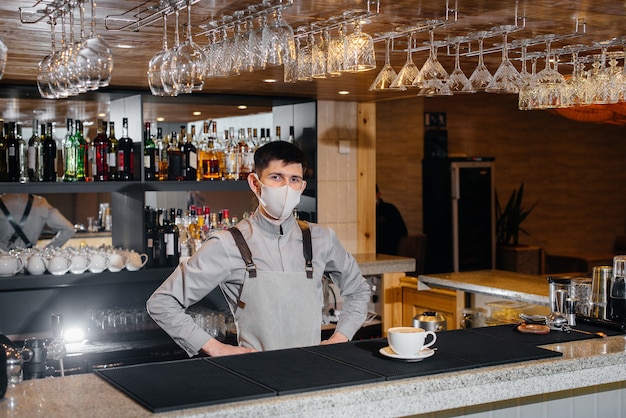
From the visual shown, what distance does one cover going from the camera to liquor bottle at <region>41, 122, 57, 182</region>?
5.12 m

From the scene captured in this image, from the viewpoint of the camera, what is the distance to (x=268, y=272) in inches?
137

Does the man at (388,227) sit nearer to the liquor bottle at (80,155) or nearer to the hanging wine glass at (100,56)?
the liquor bottle at (80,155)

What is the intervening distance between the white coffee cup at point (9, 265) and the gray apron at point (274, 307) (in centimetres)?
192

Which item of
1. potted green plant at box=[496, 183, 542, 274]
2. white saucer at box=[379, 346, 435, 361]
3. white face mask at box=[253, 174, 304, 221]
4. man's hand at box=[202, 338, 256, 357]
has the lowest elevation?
potted green plant at box=[496, 183, 542, 274]

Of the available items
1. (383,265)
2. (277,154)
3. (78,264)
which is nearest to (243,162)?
(383,265)

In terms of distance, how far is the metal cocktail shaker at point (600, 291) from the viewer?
3.59 meters

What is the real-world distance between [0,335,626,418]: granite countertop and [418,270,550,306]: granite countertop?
180 cm

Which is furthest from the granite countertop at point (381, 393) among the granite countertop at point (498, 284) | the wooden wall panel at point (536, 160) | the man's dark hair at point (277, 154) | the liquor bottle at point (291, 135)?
the wooden wall panel at point (536, 160)

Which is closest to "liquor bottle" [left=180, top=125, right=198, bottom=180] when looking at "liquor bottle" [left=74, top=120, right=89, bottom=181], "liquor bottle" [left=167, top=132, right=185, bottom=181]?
"liquor bottle" [left=167, top=132, right=185, bottom=181]

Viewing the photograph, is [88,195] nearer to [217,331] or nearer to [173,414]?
[217,331]

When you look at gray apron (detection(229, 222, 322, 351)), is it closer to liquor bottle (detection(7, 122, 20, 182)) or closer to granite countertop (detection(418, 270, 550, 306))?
granite countertop (detection(418, 270, 550, 306))

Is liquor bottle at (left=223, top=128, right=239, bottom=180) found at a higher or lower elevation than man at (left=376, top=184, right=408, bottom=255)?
higher

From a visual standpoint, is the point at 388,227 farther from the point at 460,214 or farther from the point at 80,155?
the point at 80,155

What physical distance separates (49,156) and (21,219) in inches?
43.3
